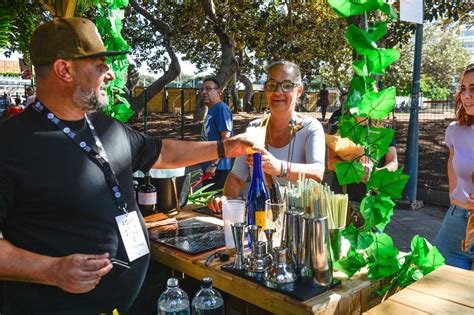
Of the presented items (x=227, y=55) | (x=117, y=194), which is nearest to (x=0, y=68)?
(x=227, y=55)

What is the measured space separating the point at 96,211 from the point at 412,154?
636 cm

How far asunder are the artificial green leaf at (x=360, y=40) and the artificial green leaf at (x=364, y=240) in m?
0.69

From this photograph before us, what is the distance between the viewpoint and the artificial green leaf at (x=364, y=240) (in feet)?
5.51

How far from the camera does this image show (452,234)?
8.84 feet

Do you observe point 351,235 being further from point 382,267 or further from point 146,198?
point 146,198

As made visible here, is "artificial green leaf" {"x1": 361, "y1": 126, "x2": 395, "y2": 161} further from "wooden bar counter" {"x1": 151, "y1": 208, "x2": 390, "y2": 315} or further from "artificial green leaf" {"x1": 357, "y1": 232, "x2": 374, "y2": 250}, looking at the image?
"wooden bar counter" {"x1": 151, "y1": 208, "x2": 390, "y2": 315}

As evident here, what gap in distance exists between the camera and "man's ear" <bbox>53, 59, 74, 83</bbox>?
5.99 ft

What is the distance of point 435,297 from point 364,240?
12.9 inches

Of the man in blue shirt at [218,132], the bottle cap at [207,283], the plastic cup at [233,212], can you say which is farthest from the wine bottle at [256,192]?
the man in blue shirt at [218,132]

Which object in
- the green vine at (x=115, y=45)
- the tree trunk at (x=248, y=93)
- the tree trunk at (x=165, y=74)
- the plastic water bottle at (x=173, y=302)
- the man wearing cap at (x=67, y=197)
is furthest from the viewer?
the tree trunk at (x=248, y=93)

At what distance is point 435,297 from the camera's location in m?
1.64

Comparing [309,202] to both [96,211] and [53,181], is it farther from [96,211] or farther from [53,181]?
[53,181]

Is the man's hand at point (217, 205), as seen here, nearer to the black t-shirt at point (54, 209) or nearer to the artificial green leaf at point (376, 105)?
the black t-shirt at point (54, 209)

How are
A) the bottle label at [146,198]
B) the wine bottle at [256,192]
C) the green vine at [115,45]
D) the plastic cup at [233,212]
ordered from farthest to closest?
the green vine at [115,45] < the bottle label at [146,198] < the wine bottle at [256,192] < the plastic cup at [233,212]
